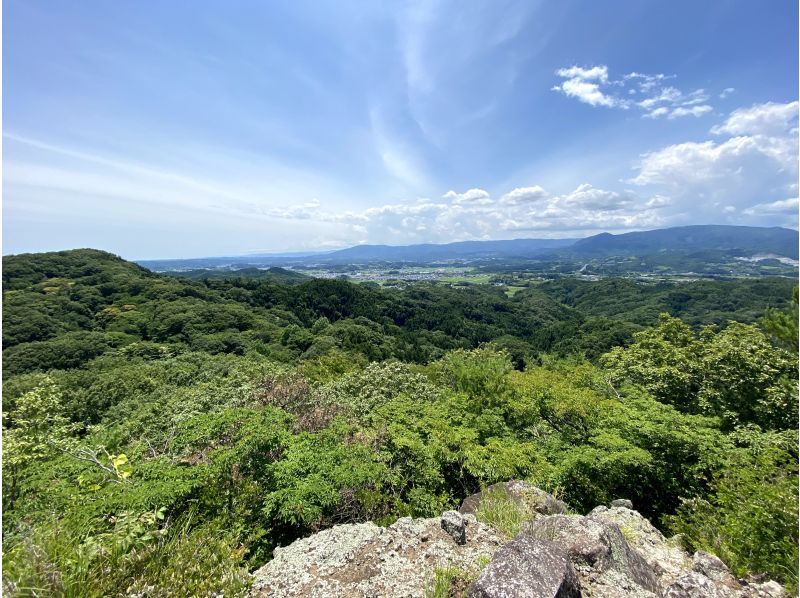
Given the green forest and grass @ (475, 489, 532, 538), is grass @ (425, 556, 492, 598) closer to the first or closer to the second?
grass @ (475, 489, 532, 538)

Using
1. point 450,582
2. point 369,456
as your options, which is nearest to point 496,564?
point 450,582

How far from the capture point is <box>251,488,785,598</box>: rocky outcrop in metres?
5.26

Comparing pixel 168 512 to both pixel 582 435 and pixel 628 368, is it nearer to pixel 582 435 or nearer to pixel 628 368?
pixel 582 435

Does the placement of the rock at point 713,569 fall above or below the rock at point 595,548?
below

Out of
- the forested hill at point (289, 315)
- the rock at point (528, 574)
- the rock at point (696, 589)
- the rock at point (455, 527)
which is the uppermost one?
the rock at point (528, 574)

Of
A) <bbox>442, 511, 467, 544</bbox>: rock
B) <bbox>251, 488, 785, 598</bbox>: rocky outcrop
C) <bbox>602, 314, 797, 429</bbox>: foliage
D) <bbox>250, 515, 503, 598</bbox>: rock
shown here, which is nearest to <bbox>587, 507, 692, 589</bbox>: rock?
<bbox>251, 488, 785, 598</bbox>: rocky outcrop

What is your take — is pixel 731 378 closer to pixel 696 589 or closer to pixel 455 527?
pixel 696 589

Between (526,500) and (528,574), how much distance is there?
436 cm

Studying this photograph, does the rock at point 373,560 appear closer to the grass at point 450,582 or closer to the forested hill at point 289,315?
the grass at point 450,582

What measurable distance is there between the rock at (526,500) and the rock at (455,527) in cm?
185

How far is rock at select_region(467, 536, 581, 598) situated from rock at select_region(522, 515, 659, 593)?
2.60 ft

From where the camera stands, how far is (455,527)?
6789 mm

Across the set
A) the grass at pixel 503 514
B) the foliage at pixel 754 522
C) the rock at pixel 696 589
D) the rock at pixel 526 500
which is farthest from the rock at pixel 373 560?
the foliage at pixel 754 522

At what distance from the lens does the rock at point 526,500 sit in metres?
8.80
